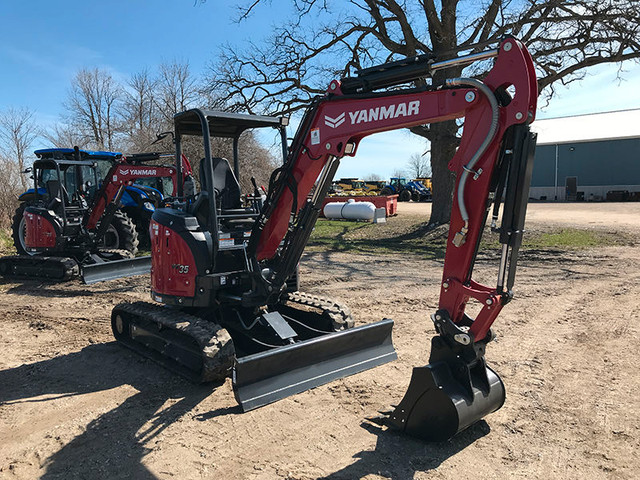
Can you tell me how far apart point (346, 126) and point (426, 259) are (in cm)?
859

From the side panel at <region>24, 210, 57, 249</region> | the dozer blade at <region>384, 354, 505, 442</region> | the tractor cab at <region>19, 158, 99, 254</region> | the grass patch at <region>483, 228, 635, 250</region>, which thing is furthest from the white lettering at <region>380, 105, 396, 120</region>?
the grass patch at <region>483, 228, 635, 250</region>

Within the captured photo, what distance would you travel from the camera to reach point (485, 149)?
134 inches

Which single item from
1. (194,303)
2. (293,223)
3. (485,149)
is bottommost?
(194,303)

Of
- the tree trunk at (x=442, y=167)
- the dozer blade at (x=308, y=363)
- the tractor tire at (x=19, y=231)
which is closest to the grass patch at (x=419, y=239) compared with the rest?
the tree trunk at (x=442, y=167)

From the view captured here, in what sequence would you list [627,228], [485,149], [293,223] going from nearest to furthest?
[485,149], [293,223], [627,228]

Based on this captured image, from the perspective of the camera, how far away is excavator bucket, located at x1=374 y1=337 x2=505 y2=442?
3547 millimetres

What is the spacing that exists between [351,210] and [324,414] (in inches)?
655

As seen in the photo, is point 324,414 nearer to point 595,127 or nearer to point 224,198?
point 224,198

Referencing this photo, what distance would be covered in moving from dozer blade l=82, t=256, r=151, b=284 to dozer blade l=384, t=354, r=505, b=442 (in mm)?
7651

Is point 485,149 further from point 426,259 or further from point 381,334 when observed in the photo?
point 426,259

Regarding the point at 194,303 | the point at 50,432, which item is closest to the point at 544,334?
the point at 194,303

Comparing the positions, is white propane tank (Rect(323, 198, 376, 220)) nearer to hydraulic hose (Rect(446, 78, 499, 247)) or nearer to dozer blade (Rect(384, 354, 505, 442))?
dozer blade (Rect(384, 354, 505, 442))

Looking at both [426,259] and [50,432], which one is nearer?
[50,432]

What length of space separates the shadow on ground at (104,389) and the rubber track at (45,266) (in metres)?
4.36
